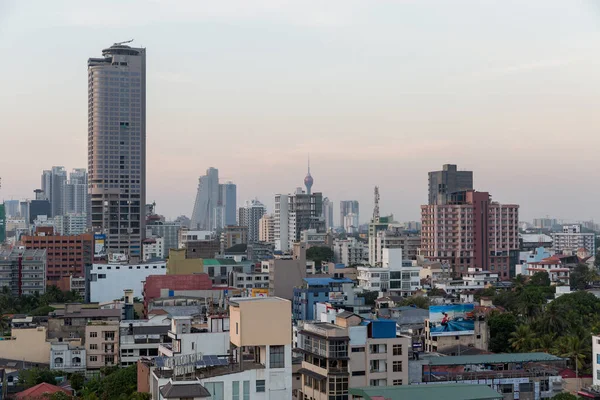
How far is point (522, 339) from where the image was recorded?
30781 millimetres

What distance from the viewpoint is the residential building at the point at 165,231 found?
10807 cm

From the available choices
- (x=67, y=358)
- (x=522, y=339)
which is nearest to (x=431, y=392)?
(x=522, y=339)

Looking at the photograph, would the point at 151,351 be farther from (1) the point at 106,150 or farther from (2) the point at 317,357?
(1) the point at 106,150

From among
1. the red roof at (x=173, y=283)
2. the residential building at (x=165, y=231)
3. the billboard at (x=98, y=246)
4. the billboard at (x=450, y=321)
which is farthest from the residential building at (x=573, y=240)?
the billboard at (x=450, y=321)

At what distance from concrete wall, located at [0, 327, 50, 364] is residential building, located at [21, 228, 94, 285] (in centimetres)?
3286

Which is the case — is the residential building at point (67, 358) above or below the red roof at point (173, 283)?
below

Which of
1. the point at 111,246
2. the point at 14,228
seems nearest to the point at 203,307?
the point at 111,246

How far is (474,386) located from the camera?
20047mm

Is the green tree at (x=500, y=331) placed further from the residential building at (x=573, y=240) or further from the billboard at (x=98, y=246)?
the residential building at (x=573, y=240)

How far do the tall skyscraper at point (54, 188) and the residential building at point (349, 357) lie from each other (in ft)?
479

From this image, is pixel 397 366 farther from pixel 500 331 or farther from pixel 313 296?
pixel 313 296

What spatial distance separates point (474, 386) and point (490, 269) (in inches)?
2033

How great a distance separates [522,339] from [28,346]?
17131mm

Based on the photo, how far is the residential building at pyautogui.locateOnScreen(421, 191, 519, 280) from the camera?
7050 cm
